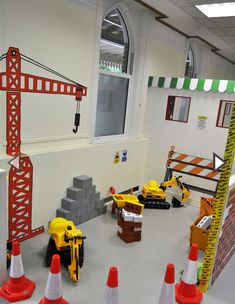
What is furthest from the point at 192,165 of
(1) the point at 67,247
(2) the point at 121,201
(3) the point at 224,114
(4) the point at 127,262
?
(1) the point at 67,247

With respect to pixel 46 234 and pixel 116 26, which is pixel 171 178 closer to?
pixel 46 234

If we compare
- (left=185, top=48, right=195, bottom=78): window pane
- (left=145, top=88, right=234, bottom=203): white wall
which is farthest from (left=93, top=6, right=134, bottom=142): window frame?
(left=185, top=48, right=195, bottom=78): window pane

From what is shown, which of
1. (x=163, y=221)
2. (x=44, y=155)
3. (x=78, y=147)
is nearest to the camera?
(x=44, y=155)

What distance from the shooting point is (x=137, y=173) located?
16.6 ft

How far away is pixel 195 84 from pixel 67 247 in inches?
129

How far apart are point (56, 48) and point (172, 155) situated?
264 cm

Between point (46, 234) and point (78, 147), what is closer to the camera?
point (46, 234)

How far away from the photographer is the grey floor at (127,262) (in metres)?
2.40

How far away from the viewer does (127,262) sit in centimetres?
288

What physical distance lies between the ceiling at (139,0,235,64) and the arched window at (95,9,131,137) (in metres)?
0.59

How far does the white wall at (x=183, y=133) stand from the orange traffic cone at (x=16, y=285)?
130 inches

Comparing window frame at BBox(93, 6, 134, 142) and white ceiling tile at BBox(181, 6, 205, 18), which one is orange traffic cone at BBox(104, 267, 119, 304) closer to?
window frame at BBox(93, 6, 134, 142)

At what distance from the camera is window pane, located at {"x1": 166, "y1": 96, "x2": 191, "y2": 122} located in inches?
185

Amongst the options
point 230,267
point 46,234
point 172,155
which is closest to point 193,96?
point 172,155
